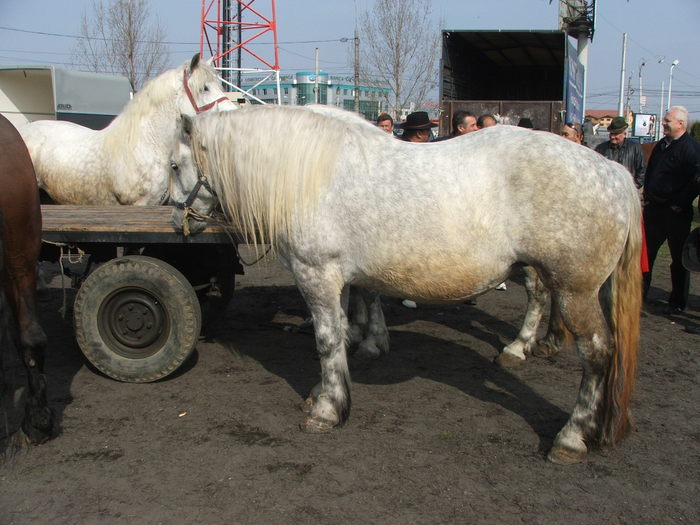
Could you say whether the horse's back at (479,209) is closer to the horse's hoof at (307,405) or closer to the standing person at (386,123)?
the horse's hoof at (307,405)

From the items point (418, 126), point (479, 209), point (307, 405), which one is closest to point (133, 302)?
point (307, 405)

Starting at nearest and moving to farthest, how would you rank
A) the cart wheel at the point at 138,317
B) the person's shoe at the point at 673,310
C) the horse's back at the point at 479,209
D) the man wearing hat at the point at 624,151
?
1. the horse's back at the point at 479,209
2. the cart wheel at the point at 138,317
3. the person's shoe at the point at 673,310
4. the man wearing hat at the point at 624,151

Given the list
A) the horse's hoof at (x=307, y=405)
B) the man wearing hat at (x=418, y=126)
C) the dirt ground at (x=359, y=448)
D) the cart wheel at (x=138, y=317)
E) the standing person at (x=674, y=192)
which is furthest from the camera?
the man wearing hat at (x=418, y=126)

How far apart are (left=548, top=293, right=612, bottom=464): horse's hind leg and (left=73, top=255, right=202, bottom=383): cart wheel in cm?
249

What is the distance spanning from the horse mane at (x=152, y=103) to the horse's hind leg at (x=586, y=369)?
3.31 metres

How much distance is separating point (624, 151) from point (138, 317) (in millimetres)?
5312

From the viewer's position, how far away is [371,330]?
17.0 feet

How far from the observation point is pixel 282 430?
379cm

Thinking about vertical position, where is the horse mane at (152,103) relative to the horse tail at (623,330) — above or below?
above

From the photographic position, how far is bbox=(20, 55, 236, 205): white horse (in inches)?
196

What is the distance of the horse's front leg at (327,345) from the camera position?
12.0 ft

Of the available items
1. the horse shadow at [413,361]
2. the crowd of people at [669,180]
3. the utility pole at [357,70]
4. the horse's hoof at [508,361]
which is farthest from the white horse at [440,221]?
the utility pole at [357,70]

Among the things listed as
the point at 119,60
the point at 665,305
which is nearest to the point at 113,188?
the point at 665,305

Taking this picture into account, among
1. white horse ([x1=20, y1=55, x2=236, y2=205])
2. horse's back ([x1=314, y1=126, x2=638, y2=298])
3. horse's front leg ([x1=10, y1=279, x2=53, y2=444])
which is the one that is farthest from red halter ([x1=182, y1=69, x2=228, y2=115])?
horse's front leg ([x1=10, y1=279, x2=53, y2=444])
